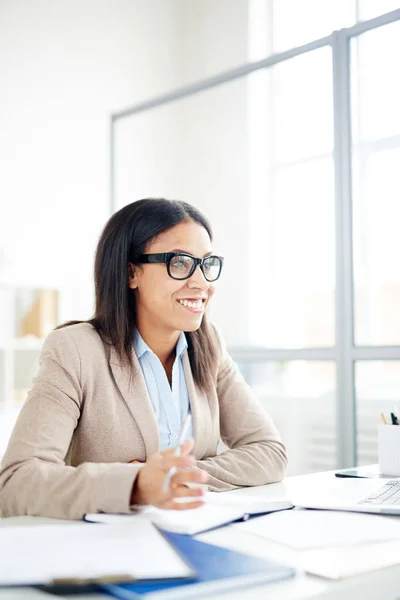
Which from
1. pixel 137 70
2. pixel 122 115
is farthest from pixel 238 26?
pixel 122 115

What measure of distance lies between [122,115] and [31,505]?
280 centimetres

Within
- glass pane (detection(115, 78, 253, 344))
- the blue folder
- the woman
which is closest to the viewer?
the blue folder

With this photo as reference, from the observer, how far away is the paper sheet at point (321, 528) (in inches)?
42.4

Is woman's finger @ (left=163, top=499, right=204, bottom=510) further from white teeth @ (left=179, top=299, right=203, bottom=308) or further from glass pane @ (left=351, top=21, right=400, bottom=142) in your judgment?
glass pane @ (left=351, top=21, right=400, bottom=142)

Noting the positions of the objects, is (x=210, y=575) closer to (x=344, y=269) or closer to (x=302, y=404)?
(x=344, y=269)

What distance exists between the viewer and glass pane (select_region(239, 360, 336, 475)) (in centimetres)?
276

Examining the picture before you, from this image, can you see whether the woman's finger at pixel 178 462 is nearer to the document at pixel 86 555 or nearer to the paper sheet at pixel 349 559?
the document at pixel 86 555

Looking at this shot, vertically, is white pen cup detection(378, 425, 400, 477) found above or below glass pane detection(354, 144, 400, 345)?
below

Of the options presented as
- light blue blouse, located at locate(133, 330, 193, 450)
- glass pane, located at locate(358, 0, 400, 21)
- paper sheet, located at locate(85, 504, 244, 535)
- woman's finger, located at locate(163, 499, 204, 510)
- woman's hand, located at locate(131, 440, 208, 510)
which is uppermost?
glass pane, located at locate(358, 0, 400, 21)

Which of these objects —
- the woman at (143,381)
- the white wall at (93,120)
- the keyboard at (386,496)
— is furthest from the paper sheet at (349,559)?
the white wall at (93,120)

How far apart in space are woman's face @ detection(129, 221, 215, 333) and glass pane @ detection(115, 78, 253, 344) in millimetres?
1257

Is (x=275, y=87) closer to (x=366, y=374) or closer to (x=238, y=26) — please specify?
(x=366, y=374)

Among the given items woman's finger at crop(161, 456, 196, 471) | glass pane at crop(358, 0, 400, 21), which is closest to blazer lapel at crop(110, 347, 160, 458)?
woman's finger at crop(161, 456, 196, 471)

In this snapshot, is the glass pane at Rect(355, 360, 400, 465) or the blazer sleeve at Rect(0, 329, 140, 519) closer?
the blazer sleeve at Rect(0, 329, 140, 519)
